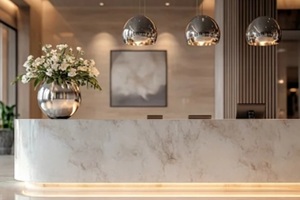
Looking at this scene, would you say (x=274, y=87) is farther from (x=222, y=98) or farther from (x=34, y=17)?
(x=34, y=17)

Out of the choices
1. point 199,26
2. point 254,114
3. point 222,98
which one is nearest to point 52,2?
point 222,98

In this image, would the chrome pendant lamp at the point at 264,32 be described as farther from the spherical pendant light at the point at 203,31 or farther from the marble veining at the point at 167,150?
the marble veining at the point at 167,150

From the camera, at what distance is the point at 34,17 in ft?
36.7

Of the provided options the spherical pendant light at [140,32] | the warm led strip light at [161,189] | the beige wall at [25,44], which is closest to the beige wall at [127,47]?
the beige wall at [25,44]

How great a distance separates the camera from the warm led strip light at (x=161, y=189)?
4594 mm

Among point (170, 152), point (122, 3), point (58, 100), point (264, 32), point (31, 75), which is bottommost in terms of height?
point (170, 152)

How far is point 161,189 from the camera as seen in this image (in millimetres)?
4684

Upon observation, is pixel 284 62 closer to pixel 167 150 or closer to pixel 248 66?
pixel 248 66

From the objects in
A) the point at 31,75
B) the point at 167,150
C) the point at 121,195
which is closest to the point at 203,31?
the point at 167,150

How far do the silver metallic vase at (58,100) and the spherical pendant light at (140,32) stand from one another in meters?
1.18

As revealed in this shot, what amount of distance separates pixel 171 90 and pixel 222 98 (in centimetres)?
427

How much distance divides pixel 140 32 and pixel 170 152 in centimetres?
Result: 163

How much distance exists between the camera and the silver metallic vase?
186 inches

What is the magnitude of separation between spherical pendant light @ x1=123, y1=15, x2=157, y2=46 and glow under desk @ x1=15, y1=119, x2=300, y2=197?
1345mm
